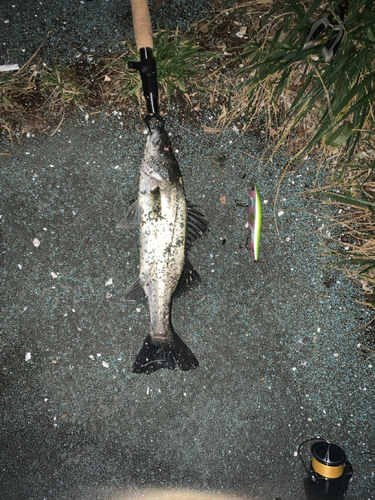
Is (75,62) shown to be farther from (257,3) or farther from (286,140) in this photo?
(286,140)

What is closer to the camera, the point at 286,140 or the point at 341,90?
the point at 341,90

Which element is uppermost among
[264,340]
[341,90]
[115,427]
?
[341,90]

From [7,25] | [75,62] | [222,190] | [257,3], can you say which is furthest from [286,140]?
[7,25]

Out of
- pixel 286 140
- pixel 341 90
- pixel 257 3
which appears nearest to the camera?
pixel 341 90

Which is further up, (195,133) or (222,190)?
(195,133)

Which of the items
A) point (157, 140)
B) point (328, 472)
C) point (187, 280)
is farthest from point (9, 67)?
point (328, 472)

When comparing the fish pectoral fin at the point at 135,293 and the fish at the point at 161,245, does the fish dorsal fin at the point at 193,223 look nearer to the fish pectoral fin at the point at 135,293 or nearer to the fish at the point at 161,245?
the fish at the point at 161,245

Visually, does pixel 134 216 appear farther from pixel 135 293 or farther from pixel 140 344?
pixel 140 344

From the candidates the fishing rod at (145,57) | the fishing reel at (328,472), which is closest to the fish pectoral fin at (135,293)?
the fishing rod at (145,57)

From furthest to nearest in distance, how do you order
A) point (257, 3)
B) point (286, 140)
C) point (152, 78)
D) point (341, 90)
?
point (286, 140) < point (257, 3) < point (341, 90) < point (152, 78)

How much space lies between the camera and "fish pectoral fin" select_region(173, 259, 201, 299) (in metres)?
2.18

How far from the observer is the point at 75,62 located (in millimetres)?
2320

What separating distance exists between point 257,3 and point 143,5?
3.10ft

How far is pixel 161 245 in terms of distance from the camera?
207 centimetres
